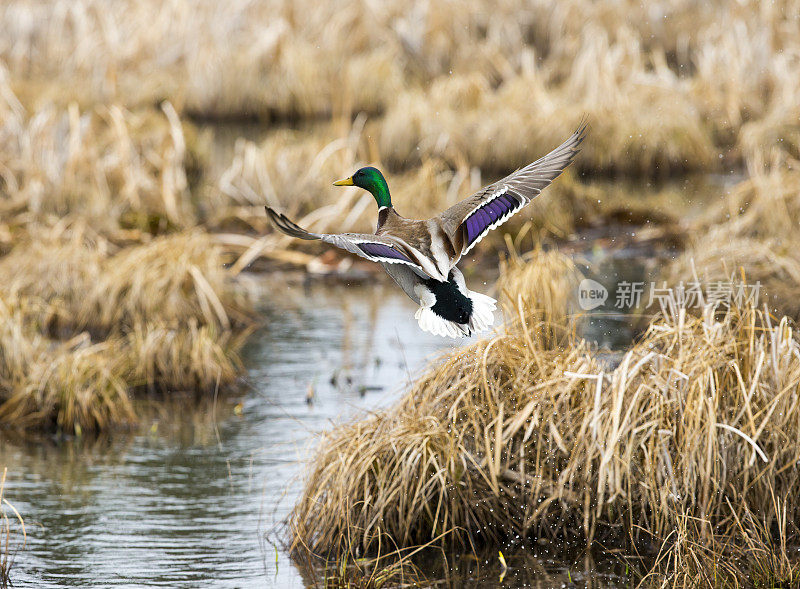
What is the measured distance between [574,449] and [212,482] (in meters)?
2.23

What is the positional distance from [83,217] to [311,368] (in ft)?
13.0

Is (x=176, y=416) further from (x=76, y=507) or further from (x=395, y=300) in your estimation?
(x=395, y=300)

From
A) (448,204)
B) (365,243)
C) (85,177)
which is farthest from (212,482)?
(85,177)

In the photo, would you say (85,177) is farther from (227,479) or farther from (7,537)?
(7,537)

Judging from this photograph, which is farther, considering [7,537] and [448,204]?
[448,204]

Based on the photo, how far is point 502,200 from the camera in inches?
172

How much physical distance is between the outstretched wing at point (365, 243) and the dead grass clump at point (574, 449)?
188 cm

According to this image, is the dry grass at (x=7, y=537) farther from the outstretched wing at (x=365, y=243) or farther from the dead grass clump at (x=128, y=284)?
the dead grass clump at (x=128, y=284)

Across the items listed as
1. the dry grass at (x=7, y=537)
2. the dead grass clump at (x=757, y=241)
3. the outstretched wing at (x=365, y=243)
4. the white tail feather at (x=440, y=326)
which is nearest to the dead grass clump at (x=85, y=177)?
the dead grass clump at (x=757, y=241)

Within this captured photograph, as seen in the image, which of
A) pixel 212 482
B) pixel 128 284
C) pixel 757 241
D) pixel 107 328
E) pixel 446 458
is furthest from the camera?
pixel 757 241

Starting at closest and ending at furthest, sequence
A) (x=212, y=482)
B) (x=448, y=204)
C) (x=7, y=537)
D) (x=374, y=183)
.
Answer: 1. (x=374, y=183)
2. (x=7, y=537)
3. (x=212, y=482)
4. (x=448, y=204)

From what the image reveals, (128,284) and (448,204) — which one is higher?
(448,204)

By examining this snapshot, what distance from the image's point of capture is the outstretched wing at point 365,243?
351 centimetres

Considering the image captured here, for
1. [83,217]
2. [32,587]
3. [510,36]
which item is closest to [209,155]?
[83,217]
